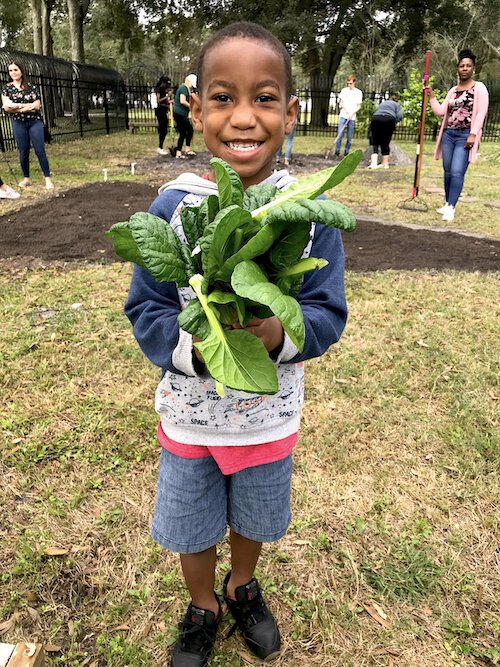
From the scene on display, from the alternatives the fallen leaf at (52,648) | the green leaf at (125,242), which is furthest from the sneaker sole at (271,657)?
the green leaf at (125,242)

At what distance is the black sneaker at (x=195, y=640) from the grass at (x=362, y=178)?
16.4ft

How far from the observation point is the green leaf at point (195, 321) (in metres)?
0.96

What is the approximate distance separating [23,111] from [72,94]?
481 inches

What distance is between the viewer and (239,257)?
3.02 feet

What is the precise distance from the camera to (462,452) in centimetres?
284

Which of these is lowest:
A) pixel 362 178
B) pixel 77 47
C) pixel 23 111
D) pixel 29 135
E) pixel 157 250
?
pixel 362 178

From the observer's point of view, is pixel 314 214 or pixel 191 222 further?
pixel 191 222

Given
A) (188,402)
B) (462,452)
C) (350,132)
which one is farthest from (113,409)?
(350,132)

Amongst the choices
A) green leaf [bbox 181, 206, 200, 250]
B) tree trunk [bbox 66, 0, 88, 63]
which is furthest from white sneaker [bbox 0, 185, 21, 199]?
tree trunk [bbox 66, 0, 88, 63]

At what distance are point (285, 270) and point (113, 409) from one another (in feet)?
7.67

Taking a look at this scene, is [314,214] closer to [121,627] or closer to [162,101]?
[121,627]

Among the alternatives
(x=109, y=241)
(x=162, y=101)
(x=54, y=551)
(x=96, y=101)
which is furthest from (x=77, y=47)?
(x=54, y=551)

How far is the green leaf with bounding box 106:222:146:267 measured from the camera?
39.7 inches

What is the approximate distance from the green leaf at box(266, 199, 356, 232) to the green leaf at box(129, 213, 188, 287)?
215mm
